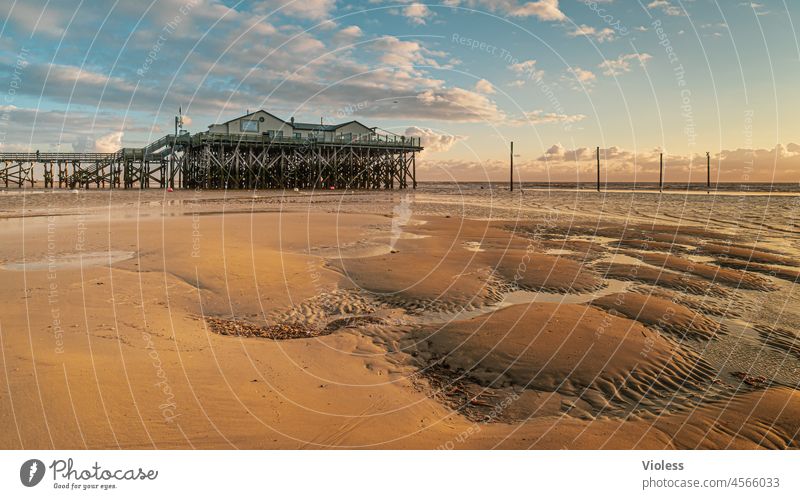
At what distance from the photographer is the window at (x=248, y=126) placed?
5825cm

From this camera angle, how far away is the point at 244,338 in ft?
21.0

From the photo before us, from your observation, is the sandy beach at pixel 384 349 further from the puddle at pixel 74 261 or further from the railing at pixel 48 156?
the railing at pixel 48 156

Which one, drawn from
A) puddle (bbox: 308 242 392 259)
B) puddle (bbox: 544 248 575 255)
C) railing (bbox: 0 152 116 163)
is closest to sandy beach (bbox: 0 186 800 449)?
puddle (bbox: 308 242 392 259)

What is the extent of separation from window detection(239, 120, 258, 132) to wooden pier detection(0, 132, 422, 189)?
161 centimetres

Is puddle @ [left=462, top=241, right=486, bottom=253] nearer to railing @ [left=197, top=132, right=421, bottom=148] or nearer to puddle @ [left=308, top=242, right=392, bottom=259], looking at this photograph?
puddle @ [left=308, top=242, right=392, bottom=259]

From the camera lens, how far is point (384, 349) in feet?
21.5

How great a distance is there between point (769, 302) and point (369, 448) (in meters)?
10.0

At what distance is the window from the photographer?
5825cm

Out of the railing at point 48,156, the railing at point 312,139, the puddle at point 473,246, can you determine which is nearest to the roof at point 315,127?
the railing at point 312,139

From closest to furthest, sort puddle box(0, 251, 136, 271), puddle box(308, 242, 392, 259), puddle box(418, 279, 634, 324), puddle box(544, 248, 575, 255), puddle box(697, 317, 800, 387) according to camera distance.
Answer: puddle box(697, 317, 800, 387) → puddle box(418, 279, 634, 324) → puddle box(0, 251, 136, 271) → puddle box(308, 242, 392, 259) → puddle box(544, 248, 575, 255)

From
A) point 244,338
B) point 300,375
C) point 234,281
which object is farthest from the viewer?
point 234,281

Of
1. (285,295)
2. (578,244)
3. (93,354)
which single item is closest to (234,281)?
(285,295)

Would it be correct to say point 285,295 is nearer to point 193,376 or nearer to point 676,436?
point 193,376
